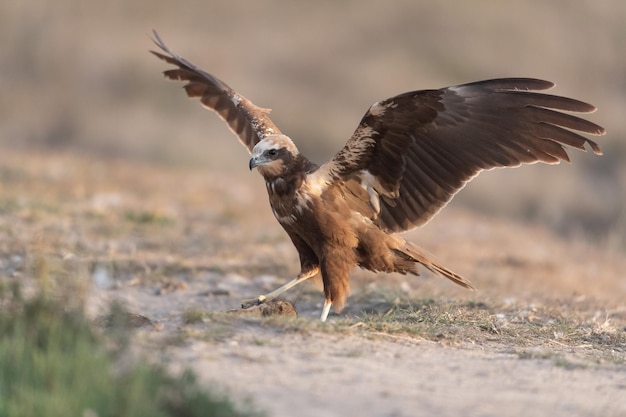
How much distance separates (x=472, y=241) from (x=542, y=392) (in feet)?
27.5

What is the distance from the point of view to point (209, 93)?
9203mm

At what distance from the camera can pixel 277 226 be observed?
13.0 m

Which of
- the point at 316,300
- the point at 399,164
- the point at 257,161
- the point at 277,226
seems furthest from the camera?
the point at 277,226

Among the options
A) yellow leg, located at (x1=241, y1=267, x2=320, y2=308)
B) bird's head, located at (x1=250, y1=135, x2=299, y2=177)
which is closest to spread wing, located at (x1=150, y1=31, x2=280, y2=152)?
bird's head, located at (x1=250, y1=135, x2=299, y2=177)

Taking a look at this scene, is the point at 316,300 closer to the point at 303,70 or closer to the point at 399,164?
the point at 399,164

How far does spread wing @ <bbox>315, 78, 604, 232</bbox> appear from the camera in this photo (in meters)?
6.89

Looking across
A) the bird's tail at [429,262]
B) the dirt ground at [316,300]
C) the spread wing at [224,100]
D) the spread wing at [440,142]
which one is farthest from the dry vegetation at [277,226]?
the spread wing at [224,100]

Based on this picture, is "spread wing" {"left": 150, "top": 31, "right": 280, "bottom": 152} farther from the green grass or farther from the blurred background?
the blurred background

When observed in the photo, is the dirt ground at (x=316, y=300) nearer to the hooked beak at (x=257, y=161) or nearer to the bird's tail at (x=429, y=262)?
the bird's tail at (x=429, y=262)

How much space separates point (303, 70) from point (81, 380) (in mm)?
19302

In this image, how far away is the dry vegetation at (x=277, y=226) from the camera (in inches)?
203

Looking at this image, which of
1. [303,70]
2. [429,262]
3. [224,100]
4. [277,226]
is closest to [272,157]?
[429,262]

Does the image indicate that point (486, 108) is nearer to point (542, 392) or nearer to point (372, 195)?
point (372, 195)

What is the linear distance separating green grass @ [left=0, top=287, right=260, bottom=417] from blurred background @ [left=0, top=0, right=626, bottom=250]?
13.0m
